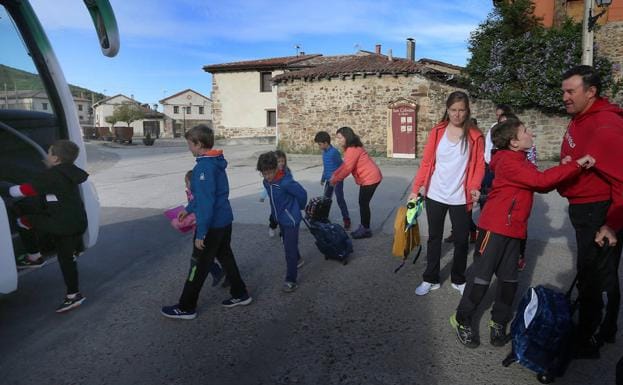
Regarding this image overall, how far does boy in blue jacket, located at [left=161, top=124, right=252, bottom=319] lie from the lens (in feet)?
10.8

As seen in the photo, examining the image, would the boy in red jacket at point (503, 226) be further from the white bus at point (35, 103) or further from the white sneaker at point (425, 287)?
the white bus at point (35, 103)

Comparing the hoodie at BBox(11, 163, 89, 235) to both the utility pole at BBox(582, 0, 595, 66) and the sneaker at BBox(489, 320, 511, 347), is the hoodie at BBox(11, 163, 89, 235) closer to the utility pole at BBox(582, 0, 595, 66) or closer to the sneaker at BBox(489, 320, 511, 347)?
the sneaker at BBox(489, 320, 511, 347)

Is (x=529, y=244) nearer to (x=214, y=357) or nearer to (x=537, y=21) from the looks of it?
(x=214, y=357)

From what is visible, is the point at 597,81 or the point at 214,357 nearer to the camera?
the point at 597,81

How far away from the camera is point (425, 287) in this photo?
3.92 m

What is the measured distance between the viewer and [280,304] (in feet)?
12.5

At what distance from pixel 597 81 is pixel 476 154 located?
1199 millimetres

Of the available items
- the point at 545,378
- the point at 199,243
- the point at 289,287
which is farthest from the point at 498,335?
the point at 199,243

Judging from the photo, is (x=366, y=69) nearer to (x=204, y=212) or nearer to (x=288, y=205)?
(x=288, y=205)

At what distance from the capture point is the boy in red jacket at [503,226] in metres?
2.80


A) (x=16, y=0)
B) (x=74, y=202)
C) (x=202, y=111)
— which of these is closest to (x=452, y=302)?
(x=74, y=202)

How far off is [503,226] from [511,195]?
21 cm

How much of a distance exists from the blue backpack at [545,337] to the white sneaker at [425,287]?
A: 1.28m

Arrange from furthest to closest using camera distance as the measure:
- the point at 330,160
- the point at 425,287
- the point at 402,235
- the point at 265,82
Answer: the point at 265,82 < the point at 330,160 < the point at 402,235 < the point at 425,287
